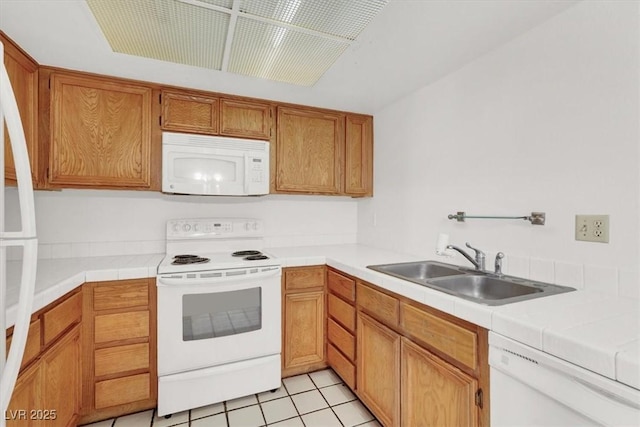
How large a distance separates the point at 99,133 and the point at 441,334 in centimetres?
236

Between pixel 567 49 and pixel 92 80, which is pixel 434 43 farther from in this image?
pixel 92 80

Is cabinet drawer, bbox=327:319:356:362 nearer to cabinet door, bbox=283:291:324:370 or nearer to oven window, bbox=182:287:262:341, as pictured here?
cabinet door, bbox=283:291:324:370

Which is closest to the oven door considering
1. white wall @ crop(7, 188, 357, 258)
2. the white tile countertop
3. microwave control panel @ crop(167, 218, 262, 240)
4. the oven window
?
the oven window

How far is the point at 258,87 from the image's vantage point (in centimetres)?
221

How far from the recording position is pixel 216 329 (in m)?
1.96

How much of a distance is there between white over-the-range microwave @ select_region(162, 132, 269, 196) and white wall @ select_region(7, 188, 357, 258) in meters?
0.34

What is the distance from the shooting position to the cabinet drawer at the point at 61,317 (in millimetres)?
1369

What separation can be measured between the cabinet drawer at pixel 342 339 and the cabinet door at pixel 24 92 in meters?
2.10

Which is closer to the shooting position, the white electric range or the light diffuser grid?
the light diffuser grid

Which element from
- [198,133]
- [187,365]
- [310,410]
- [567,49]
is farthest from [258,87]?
[310,410]

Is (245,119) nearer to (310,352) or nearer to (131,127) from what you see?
(131,127)

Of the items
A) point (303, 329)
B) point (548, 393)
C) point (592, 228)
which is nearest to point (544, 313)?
point (548, 393)

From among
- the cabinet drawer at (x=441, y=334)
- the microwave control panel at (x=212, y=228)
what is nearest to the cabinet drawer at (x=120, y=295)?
the microwave control panel at (x=212, y=228)

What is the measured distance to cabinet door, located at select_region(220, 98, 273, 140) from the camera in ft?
7.68
